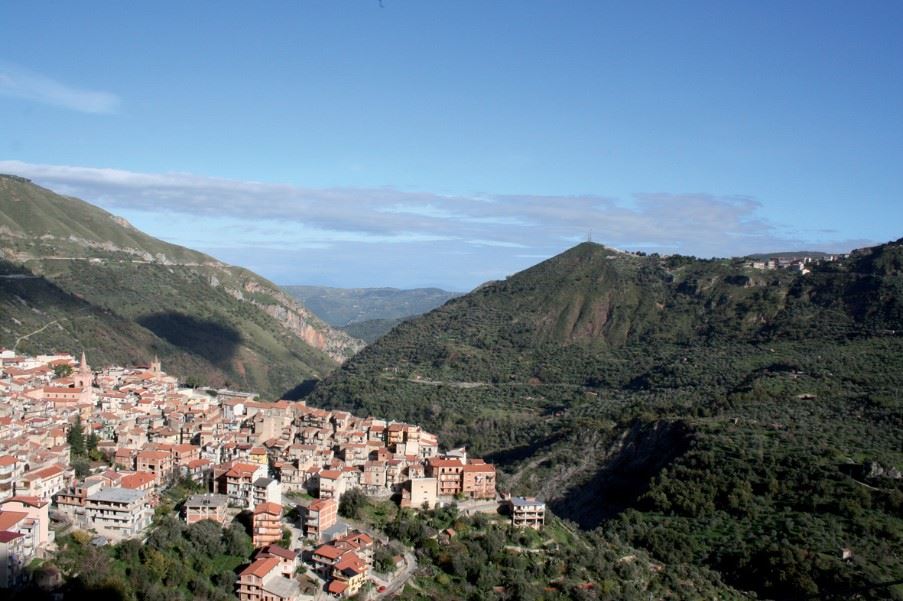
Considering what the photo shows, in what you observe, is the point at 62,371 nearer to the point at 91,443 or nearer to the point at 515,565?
the point at 91,443

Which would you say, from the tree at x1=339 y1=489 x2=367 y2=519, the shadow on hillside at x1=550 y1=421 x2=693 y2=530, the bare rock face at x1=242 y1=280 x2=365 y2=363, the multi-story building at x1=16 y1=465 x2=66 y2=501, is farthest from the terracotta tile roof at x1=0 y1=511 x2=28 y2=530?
the bare rock face at x1=242 y1=280 x2=365 y2=363

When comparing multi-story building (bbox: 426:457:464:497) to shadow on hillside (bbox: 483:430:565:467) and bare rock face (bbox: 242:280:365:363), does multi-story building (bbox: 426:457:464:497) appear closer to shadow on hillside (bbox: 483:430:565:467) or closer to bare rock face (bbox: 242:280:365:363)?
shadow on hillside (bbox: 483:430:565:467)

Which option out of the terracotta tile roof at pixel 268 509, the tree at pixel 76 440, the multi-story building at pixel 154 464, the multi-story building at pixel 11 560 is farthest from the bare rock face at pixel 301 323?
the multi-story building at pixel 11 560

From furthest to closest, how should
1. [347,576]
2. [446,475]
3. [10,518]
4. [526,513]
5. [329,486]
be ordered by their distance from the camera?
[446,475], [526,513], [329,486], [347,576], [10,518]

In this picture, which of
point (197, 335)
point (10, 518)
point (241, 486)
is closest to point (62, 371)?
point (241, 486)

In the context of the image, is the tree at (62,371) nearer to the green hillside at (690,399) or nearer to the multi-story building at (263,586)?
the green hillside at (690,399)

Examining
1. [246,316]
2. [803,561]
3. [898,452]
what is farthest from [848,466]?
[246,316]
